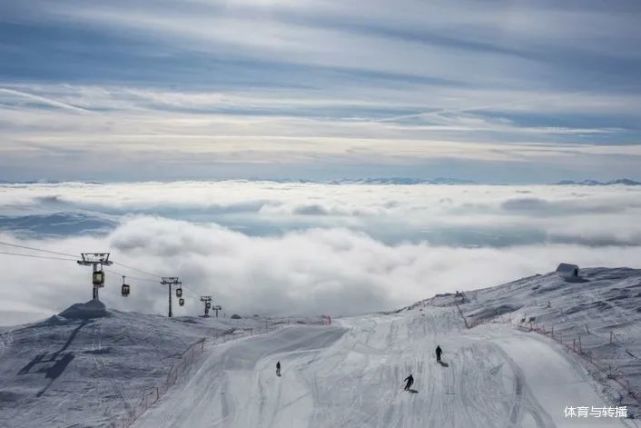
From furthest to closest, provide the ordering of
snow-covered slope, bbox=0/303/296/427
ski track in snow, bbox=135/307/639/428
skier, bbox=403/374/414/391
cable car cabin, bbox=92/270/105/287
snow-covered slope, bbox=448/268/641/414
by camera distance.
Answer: cable car cabin, bbox=92/270/105/287 → snow-covered slope, bbox=448/268/641/414 → snow-covered slope, bbox=0/303/296/427 → skier, bbox=403/374/414/391 → ski track in snow, bbox=135/307/639/428

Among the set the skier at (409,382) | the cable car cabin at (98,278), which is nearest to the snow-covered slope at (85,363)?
the cable car cabin at (98,278)

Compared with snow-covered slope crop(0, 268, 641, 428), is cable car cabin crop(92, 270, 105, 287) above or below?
above

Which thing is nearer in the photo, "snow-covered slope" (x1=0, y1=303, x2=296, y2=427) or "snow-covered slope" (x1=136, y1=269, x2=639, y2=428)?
→ "snow-covered slope" (x1=136, y1=269, x2=639, y2=428)

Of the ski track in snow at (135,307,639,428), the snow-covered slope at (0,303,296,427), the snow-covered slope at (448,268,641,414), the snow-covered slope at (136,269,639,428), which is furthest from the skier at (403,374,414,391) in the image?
the snow-covered slope at (0,303,296,427)

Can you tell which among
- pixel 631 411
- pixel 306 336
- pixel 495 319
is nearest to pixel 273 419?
pixel 631 411

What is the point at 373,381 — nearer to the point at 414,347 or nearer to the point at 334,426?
the point at 334,426

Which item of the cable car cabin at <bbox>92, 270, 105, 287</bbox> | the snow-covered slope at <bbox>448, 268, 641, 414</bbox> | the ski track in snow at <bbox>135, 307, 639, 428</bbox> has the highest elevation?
the cable car cabin at <bbox>92, 270, 105, 287</bbox>

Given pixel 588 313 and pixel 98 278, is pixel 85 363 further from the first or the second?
pixel 588 313

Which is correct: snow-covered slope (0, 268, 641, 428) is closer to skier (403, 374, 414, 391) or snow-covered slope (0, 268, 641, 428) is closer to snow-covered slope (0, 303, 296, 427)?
snow-covered slope (0, 303, 296, 427)

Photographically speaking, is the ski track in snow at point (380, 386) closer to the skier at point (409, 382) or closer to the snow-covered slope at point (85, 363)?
the skier at point (409, 382)
